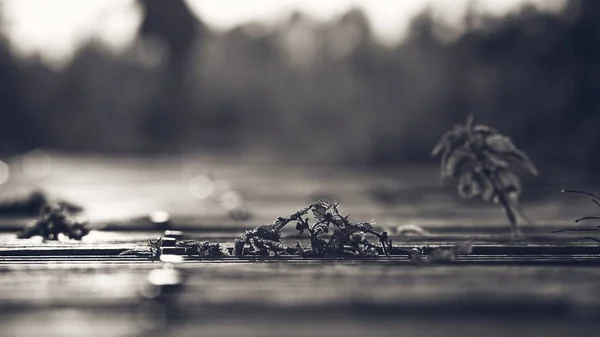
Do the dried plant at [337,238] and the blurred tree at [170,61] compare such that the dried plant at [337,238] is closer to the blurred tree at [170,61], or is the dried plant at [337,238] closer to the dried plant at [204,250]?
the dried plant at [204,250]

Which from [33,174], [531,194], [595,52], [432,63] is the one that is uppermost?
[432,63]

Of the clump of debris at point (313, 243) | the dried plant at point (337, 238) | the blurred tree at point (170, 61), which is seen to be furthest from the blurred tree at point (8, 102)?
the dried plant at point (337, 238)

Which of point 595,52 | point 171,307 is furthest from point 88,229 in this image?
point 595,52

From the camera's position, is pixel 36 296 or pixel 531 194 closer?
pixel 36 296

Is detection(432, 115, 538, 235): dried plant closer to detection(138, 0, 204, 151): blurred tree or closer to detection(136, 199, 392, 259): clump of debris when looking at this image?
detection(136, 199, 392, 259): clump of debris

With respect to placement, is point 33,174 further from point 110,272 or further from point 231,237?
point 110,272

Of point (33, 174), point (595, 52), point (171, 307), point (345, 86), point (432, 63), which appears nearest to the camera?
point (171, 307)

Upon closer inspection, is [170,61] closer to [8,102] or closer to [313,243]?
[8,102]

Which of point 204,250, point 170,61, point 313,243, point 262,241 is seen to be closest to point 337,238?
point 313,243

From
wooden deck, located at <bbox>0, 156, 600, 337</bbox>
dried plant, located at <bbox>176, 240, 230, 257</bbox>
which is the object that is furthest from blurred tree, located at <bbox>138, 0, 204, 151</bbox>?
dried plant, located at <bbox>176, 240, 230, 257</bbox>
